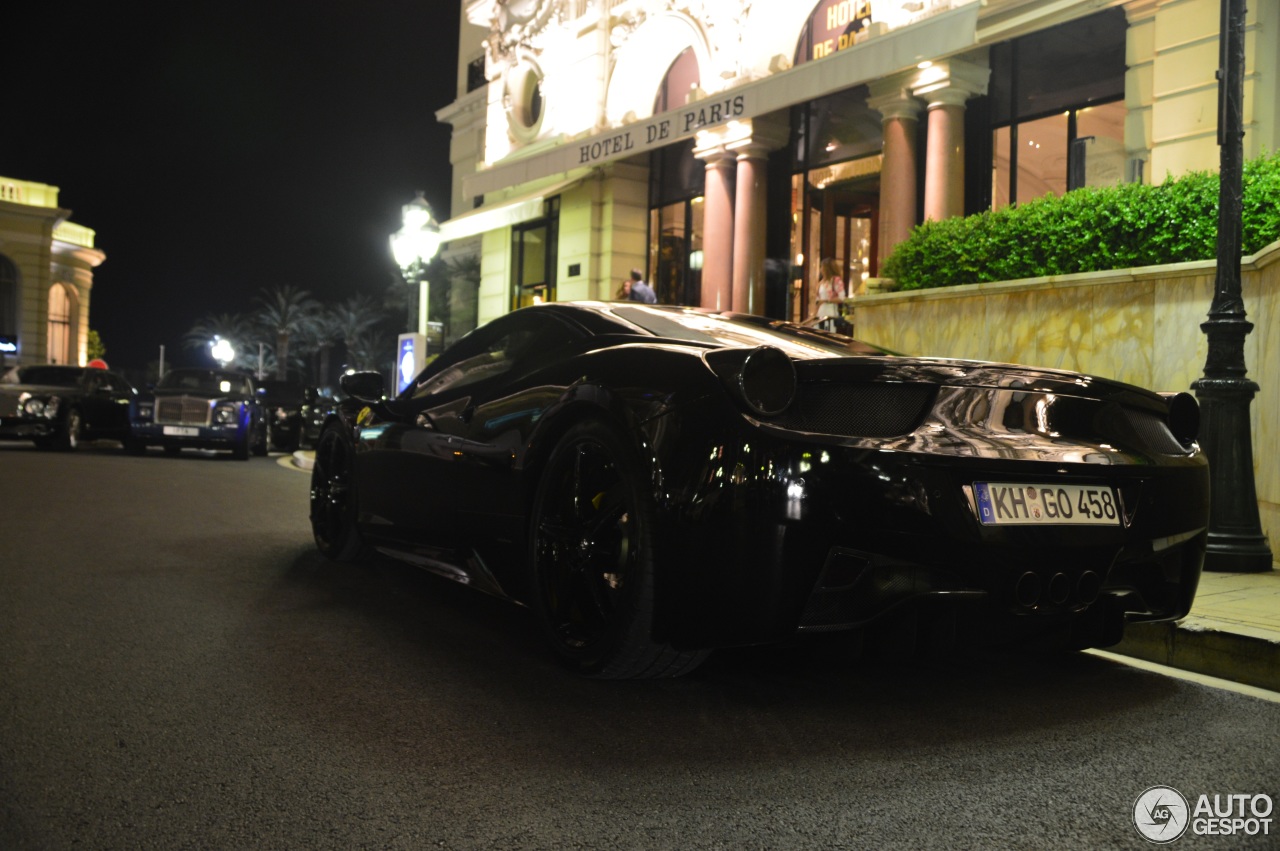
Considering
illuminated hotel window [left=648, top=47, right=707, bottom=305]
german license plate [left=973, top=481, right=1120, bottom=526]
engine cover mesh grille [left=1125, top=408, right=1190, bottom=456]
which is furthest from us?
illuminated hotel window [left=648, top=47, right=707, bottom=305]

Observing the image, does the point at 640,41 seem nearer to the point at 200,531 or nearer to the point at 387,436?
the point at 200,531

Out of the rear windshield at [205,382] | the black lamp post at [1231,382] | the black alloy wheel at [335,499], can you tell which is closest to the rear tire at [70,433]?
the rear windshield at [205,382]

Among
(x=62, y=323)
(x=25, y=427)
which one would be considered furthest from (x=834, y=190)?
(x=62, y=323)

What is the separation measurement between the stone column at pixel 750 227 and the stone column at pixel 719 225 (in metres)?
0.32

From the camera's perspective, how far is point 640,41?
850 inches

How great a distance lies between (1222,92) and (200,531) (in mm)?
6402

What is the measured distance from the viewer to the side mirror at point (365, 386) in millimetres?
5176

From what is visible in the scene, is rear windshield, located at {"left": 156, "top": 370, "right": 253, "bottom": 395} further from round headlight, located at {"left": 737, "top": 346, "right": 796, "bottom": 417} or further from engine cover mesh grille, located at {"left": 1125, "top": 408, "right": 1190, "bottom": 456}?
engine cover mesh grille, located at {"left": 1125, "top": 408, "right": 1190, "bottom": 456}

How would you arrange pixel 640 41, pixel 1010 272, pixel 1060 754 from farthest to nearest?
pixel 640 41 → pixel 1010 272 → pixel 1060 754

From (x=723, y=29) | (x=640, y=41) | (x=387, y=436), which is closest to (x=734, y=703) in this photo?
(x=387, y=436)

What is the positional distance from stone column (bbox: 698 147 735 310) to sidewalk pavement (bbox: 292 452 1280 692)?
14.9 metres

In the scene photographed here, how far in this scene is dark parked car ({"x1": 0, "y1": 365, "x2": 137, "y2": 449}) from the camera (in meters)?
17.5

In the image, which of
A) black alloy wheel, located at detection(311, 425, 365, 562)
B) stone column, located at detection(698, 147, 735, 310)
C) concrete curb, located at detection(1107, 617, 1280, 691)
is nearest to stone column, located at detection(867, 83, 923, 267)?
stone column, located at detection(698, 147, 735, 310)

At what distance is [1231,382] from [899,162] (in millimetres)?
9976
